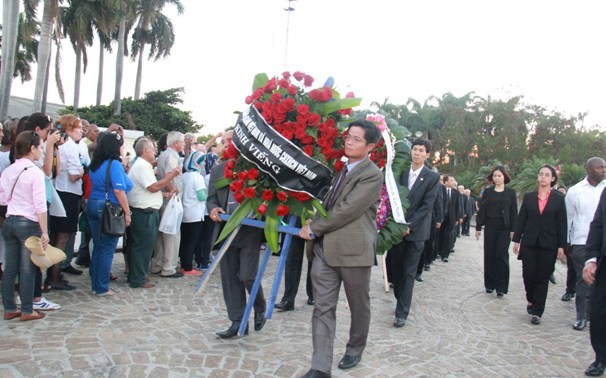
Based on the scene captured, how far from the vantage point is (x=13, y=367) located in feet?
12.8

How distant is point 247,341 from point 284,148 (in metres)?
1.99

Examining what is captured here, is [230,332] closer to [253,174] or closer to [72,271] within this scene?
[253,174]

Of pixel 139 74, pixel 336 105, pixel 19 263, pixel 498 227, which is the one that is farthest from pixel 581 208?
pixel 139 74

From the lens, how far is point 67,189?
6.34m

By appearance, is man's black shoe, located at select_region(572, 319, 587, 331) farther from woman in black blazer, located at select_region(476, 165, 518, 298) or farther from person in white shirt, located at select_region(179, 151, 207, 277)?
person in white shirt, located at select_region(179, 151, 207, 277)

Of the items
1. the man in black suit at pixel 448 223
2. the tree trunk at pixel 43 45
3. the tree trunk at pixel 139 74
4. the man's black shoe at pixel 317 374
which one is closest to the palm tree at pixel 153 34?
the tree trunk at pixel 139 74

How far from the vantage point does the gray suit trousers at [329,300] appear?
4.00m

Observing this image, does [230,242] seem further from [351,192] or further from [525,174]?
[525,174]

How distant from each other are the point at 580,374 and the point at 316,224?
2.95 m

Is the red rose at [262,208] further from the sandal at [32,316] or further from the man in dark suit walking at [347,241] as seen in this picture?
the sandal at [32,316]

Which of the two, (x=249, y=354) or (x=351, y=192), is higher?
(x=351, y=192)

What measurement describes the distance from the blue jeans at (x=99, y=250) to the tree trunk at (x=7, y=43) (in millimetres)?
14788

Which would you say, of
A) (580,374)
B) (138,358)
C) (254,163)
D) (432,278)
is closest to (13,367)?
(138,358)

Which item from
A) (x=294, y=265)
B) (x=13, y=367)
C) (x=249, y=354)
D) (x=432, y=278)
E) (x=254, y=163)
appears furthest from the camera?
(x=432, y=278)
